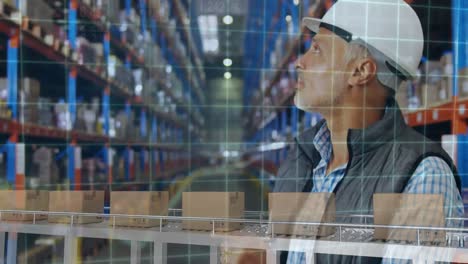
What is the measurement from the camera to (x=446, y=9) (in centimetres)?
274

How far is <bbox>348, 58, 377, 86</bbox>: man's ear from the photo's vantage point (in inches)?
105

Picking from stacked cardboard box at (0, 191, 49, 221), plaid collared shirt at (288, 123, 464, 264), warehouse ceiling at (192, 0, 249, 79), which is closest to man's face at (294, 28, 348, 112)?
plaid collared shirt at (288, 123, 464, 264)

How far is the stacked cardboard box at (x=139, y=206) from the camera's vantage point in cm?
260

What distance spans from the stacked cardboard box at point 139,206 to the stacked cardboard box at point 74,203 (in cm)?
9

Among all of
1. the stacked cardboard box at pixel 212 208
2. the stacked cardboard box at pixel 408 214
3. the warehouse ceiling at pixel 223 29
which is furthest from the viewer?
the warehouse ceiling at pixel 223 29

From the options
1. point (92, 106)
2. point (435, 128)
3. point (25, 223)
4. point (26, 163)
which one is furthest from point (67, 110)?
point (435, 128)

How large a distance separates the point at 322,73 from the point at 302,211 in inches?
29.2

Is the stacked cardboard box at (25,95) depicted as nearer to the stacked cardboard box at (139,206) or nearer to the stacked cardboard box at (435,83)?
the stacked cardboard box at (139,206)

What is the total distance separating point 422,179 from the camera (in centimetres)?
266

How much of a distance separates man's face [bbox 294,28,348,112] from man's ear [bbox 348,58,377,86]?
5 cm

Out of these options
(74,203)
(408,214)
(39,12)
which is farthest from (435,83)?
(39,12)

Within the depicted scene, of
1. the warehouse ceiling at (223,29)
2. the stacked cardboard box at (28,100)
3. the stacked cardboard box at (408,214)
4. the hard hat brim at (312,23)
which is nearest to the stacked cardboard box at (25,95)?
the stacked cardboard box at (28,100)

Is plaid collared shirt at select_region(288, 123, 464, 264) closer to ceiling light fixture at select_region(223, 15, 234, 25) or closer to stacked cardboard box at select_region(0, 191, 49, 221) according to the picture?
ceiling light fixture at select_region(223, 15, 234, 25)

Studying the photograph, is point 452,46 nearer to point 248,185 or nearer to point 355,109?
point 355,109
